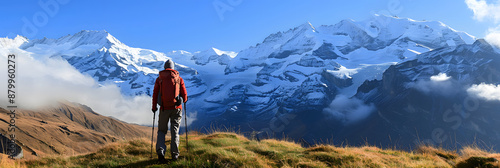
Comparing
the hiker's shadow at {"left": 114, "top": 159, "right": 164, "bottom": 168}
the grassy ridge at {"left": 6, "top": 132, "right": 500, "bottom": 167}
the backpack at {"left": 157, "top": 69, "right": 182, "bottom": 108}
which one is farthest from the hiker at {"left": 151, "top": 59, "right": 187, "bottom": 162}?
the grassy ridge at {"left": 6, "top": 132, "right": 500, "bottom": 167}

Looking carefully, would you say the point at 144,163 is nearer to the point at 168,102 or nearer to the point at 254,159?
the point at 168,102

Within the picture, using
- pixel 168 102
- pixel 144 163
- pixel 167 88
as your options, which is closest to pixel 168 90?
pixel 167 88

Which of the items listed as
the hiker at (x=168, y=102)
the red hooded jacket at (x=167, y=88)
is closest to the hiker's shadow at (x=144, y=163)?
the hiker at (x=168, y=102)

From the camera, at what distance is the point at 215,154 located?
10.6m

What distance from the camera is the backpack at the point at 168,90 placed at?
1052 cm

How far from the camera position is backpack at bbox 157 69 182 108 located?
1052 cm

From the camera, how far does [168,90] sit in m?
10.6

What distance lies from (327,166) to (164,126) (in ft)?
18.1

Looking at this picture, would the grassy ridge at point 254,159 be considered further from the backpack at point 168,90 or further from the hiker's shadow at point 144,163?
the backpack at point 168,90

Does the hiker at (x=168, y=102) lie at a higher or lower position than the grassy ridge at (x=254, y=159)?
higher

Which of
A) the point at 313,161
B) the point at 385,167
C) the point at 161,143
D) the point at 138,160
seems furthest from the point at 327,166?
the point at 138,160

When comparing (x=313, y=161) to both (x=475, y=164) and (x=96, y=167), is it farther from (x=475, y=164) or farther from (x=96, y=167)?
(x=96, y=167)

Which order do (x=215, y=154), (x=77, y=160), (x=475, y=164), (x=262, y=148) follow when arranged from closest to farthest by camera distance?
(x=475, y=164) → (x=215, y=154) → (x=77, y=160) → (x=262, y=148)

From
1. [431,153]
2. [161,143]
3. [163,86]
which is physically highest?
[163,86]
